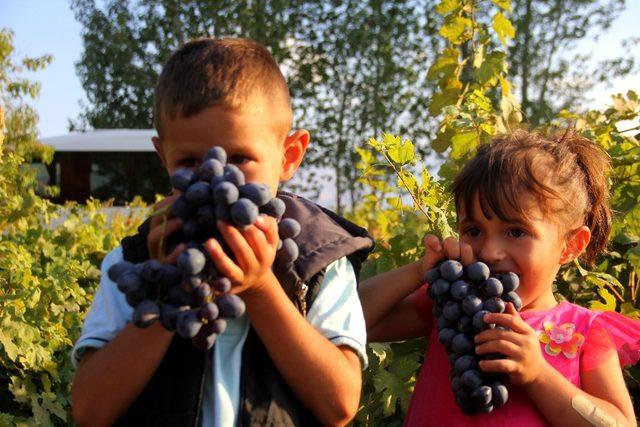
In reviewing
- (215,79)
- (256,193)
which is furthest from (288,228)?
(215,79)

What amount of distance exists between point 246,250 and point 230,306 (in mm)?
97

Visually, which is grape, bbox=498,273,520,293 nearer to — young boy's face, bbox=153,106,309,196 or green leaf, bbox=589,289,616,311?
young boy's face, bbox=153,106,309,196

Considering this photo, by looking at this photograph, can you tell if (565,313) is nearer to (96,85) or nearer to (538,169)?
(538,169)

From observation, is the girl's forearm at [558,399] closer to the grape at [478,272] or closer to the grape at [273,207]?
the grape at [478,272]

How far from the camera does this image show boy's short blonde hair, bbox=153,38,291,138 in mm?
1567

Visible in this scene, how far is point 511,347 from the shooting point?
1749 millimetres

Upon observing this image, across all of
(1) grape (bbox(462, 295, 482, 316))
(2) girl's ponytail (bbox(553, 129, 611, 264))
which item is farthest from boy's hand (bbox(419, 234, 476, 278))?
(2) girl's ponytail (bbox(553, 129, 611, 264))

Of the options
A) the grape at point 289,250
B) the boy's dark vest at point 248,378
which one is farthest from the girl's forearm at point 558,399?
the grape at point 289,250

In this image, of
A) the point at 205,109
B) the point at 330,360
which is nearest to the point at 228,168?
the point at 205,109

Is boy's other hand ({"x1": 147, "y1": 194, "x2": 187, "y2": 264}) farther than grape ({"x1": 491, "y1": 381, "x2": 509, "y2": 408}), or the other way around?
grape ({"x1": 491, "y1": 381, "x2": 509, "y2": 408})

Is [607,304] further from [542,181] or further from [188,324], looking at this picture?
[188,324]

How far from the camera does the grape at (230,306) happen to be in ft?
4.32

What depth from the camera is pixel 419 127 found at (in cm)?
2408

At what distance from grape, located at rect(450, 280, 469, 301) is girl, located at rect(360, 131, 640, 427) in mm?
80
